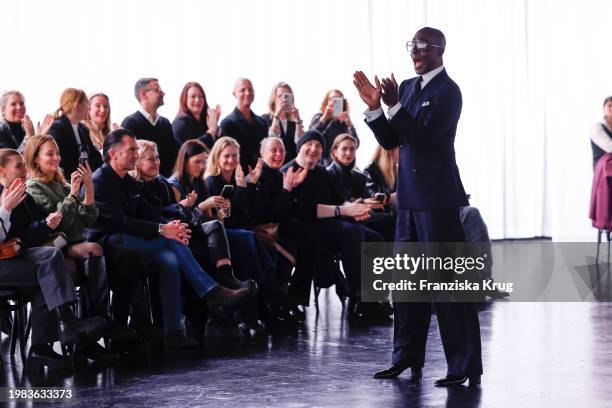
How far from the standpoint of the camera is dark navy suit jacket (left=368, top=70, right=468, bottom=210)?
4129mm

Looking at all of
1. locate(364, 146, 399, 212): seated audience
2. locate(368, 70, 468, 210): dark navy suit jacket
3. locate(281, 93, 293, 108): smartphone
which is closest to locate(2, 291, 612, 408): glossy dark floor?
locate(368, 70, 468, 210): dark navy suit jacket

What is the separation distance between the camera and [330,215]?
633cm

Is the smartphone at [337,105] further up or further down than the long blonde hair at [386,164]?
further up

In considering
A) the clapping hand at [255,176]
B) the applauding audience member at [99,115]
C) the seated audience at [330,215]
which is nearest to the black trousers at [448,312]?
the clapping hand at [255,176]

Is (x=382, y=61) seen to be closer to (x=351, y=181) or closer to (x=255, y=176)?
(x=351, y=181)

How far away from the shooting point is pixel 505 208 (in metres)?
10.3

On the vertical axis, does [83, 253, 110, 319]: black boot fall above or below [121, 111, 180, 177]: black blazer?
below

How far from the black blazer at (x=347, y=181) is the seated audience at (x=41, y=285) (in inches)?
92.5

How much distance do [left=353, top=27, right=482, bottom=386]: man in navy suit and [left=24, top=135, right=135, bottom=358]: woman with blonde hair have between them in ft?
4.93

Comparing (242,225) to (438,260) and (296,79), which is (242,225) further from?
(296,79)

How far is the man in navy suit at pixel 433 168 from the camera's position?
13.6 ft

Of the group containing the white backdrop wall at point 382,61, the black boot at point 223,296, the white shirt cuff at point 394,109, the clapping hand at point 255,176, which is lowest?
the black boot at point 223,296

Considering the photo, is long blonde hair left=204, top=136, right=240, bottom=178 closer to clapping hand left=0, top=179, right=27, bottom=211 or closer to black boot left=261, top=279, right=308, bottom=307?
black boot left=261, top=279, right=308, bottom=307

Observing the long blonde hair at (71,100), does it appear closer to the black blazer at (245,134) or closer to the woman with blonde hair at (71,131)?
the woman with blonde hair at (71,131)
